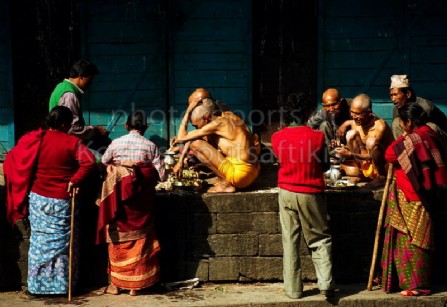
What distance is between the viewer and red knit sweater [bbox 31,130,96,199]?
305 inches

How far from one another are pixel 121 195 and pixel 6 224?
1.25m

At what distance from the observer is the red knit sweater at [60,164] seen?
7742 mm

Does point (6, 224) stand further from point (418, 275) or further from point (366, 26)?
point (366, 26)

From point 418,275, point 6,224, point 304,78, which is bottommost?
point 418,275

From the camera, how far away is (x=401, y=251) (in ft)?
A: 26.4

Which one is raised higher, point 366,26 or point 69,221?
point 366,26

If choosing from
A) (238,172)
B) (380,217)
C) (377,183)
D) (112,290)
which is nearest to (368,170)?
(377,183)

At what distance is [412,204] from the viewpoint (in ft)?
25.9

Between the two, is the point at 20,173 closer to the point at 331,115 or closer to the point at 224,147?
the point at 224,147

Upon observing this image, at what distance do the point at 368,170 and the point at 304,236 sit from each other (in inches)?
63.4

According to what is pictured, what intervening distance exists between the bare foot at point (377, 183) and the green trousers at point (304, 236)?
38.8 inches

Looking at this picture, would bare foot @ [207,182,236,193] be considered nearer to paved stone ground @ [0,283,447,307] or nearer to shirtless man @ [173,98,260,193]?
shirtless man @ [173,98,260,193]

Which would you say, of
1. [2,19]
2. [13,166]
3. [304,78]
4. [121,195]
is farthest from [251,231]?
[2,19]

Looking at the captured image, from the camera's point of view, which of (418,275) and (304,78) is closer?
(418,275)
